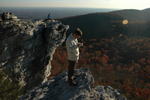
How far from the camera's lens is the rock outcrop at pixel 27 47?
23734mm

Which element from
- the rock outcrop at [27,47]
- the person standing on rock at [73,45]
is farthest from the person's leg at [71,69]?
the rock outcrop at [27,47]

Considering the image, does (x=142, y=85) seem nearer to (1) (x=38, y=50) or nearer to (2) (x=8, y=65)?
(1) (x=38, y=50)

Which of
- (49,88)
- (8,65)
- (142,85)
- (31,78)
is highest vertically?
(49,88)

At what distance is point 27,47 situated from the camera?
2530 cm

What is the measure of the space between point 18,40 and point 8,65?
2.93 meters

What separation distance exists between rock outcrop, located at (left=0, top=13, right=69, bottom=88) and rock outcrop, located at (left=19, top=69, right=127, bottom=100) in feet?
37.5

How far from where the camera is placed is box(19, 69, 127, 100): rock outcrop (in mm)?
11523

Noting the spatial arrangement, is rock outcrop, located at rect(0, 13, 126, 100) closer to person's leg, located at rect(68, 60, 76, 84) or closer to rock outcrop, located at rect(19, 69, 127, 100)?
rock outcrop, located at rect(19, 69, 127, 100)

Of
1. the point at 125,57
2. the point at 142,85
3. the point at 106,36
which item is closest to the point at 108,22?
the point at 106,36

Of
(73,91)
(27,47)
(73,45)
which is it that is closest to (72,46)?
(73,45)

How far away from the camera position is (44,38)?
28.3 m

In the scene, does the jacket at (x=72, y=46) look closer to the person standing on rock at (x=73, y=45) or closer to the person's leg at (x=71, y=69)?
the person standing on rock at (x=73, y=45)

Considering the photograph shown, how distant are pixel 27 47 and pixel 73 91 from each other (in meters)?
14.6

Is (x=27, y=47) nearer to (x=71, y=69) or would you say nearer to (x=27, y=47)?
(x=27, y=47)
